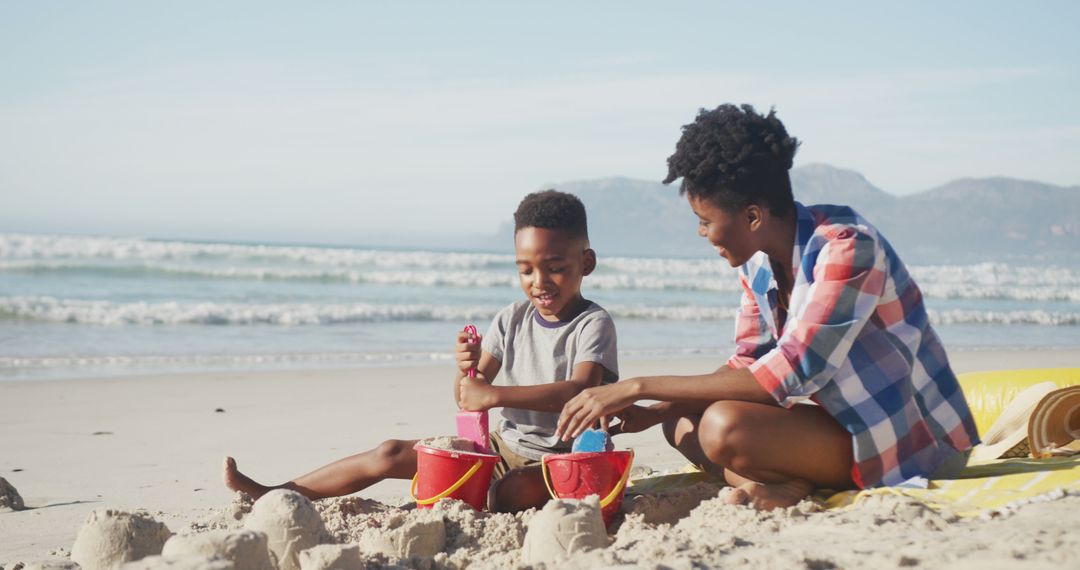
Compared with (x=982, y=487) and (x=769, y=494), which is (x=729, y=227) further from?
(x=982, y=487)

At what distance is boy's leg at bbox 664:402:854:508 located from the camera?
3246 millimetres

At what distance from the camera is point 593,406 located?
316 centimetres

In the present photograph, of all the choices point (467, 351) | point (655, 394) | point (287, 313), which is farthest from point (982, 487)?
point (287, 313)

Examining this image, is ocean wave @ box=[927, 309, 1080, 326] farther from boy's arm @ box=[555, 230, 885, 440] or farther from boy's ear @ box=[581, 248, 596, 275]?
boy's arm @ box=[555, 230, 885, 440]

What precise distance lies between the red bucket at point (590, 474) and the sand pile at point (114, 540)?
1249mm

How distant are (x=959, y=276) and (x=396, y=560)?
2708 cm

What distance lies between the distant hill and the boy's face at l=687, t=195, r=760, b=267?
3383 cm

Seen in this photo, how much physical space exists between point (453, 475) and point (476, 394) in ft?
0.97

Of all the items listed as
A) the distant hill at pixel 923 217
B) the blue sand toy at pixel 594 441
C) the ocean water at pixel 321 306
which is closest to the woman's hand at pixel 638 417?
the blue sand toy at pixel 594 441

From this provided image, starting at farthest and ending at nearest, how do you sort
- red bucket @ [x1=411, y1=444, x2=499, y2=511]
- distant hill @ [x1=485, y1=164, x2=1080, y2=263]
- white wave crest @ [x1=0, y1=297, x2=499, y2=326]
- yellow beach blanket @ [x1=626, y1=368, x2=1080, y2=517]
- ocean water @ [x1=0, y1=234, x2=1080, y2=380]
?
distant hill @ [x1=485, y1=164, x2=1080, y2=263], white wave crest @ [x1=0, y1=297, x2=499, y2=326], ocean water @ [x1=0, y1=234, x2=1080, y2=380], red bucket @ [x1=411, y1=444, x2=499, y2=511], yellow beach blanket @ [x1=626, y1=368, x2=1080, y2=517]

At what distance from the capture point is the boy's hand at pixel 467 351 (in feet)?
11.9

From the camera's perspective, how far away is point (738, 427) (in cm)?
322

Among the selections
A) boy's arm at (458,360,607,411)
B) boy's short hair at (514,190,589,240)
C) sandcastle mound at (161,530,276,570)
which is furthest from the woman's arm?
sandcastle mound at (161,530,276,570)

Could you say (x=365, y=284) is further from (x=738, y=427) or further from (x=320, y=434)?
(x=738, y=427)
